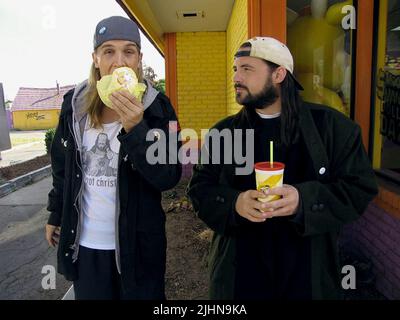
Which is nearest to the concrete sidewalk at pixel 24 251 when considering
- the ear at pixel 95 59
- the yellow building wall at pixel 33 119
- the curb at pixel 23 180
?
the curb at pixel 23 180

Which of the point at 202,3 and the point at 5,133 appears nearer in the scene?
the point at 202,3

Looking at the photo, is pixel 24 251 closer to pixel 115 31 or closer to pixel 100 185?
pixel 100 185

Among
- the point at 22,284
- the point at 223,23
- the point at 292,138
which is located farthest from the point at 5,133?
the point at 292,138

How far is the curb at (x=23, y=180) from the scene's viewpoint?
8.18 m

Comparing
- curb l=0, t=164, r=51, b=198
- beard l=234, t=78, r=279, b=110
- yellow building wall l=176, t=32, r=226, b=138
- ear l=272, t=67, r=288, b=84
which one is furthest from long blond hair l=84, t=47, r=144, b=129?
curb l=0, t=164, r=51, b=198

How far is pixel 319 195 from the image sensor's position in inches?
62.0

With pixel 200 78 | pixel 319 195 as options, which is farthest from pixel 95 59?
pixel 200 78

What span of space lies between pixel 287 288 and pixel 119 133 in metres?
1.08

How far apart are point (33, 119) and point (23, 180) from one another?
29393 millimetres

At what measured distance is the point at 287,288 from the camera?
1.71 metres

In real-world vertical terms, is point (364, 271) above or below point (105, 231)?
below

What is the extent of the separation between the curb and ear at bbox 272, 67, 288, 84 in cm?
775

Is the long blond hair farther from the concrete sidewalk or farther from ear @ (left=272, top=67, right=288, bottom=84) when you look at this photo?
the concrete sidewalk
